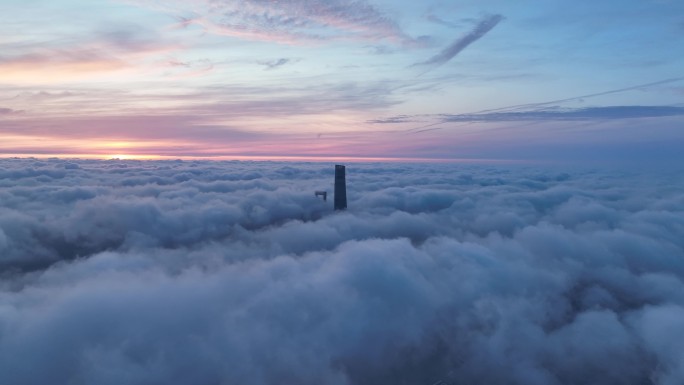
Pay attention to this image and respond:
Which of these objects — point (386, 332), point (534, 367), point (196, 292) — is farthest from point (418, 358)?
point (196, 292)

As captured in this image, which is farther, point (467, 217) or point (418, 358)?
point (467, 217)

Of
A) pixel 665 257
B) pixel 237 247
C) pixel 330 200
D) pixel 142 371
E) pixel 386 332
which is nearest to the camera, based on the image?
pixel 142 371

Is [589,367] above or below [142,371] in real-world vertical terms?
below

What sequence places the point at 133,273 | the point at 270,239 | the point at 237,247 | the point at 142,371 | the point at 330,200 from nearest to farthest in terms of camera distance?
the point at 142,371
the point at 133,273
the point at 237,247
the point at 270,239
the point at 330,200

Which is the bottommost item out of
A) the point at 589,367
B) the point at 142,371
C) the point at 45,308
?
the point at 589,367

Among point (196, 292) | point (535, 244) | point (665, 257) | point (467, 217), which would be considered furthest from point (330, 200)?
point (196, 292)

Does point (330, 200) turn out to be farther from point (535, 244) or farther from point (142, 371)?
point (142, 371)
